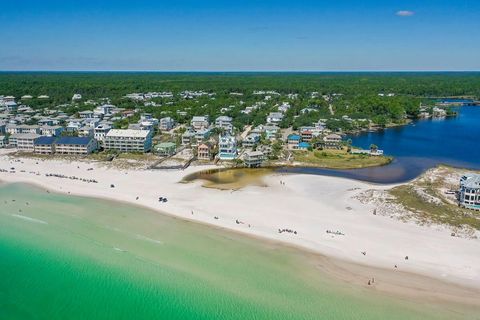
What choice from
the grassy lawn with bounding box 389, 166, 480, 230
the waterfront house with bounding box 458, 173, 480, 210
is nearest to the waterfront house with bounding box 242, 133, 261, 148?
the grassy lawn with bounding box 389, 166, 480, 230

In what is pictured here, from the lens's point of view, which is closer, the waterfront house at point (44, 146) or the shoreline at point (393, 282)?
the shoreline at point (393, 282)

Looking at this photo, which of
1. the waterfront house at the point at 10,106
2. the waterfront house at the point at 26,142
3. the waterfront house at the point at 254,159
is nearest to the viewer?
the waterfront house at the point at 254,159

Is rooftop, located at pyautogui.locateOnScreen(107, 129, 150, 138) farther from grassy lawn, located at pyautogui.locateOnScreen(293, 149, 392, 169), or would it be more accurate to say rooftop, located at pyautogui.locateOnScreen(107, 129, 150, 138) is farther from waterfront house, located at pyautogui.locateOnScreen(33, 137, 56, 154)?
grassy lawn, located at pyautogui.locateOnScreen(293, 149, 392, 169)

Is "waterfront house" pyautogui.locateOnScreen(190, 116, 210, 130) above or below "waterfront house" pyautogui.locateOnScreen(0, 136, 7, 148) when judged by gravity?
above

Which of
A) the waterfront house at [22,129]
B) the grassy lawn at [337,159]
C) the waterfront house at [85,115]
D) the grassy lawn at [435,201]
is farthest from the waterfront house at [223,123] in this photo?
the grassy lawn at [435,201]

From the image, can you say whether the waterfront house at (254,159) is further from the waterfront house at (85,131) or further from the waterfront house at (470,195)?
→ the waterfront house at (85,131)

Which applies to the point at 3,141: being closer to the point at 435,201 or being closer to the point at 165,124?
the point at 165,124

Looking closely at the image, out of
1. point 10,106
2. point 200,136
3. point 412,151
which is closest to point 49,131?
point 200,136
